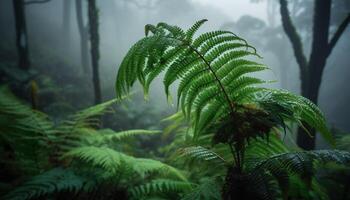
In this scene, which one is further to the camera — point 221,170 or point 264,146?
point 221,170

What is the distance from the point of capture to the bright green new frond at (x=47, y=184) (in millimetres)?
2146

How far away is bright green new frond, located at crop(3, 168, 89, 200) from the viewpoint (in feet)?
7.04

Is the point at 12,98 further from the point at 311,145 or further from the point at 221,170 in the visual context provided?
the point at 311,145

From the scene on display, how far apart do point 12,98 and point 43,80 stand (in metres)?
10.8

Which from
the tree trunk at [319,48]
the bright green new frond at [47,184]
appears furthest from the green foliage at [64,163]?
the tree trunk at [319,48]

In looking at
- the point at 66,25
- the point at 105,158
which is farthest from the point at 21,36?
the point at 66,25

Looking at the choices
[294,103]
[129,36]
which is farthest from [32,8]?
[294,103]

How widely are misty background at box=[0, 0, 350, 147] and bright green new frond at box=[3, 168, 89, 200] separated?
8656mm

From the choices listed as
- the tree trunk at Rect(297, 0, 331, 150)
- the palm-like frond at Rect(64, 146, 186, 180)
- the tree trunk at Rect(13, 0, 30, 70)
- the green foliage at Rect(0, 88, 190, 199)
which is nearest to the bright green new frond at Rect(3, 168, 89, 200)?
the green foliage at Rect(0, 88, 190, 199)

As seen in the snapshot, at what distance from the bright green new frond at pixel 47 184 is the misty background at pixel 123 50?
28.4ft

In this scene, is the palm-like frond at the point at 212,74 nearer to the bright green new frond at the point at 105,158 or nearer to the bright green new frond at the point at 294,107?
the bright green new frond at the point at 294,107

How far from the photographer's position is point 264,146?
6.78 ft

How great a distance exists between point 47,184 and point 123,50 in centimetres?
3604

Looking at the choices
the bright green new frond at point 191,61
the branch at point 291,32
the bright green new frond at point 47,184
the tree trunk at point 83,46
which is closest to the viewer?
the bright green new frond at point 191,61
